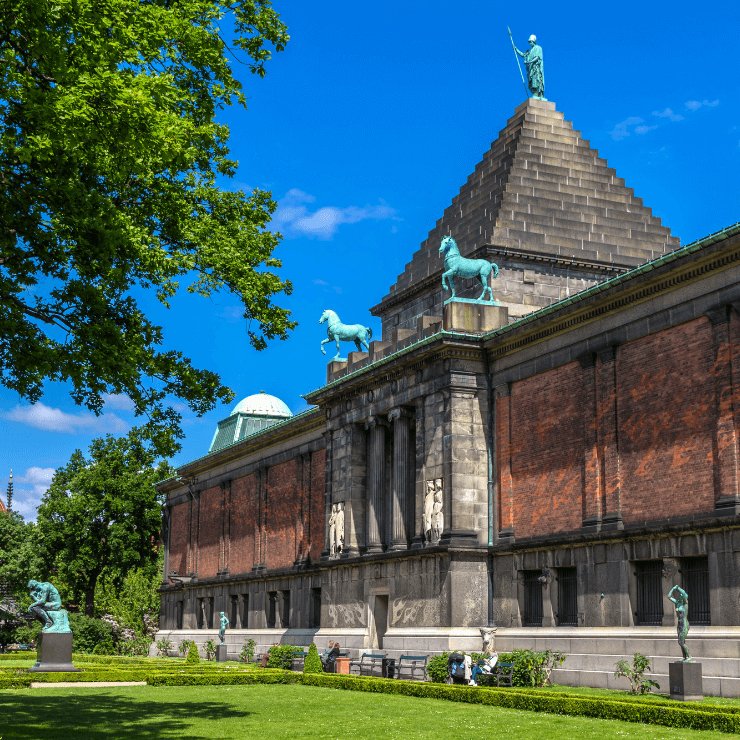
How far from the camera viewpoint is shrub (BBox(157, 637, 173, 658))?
70.2 meters

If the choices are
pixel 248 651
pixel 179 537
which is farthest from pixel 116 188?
pixel 179 537

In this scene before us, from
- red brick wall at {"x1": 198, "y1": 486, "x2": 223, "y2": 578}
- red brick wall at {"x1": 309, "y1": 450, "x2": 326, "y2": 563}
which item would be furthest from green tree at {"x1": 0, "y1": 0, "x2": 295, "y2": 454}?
red brick wall at {"x1": 198, "y1": 486, "x2": 223, "y2": 578}

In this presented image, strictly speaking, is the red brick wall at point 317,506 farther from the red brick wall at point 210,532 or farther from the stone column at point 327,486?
the red brick wall at point 210,532

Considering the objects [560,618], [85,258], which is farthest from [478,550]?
[85,258]

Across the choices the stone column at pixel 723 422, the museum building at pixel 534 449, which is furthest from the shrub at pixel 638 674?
the stone column at pixel 723 422

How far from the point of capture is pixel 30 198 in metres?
18.8

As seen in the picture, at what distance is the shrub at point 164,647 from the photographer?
70.2 meters

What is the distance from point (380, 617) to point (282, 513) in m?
16.3

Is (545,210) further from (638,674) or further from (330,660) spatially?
(638,674)

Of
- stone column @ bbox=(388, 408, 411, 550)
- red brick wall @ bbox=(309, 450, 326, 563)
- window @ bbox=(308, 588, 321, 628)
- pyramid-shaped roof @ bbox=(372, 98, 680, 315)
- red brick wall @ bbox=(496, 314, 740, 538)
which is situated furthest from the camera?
red brick wall @ bbox=(309, 450, 326, 563)

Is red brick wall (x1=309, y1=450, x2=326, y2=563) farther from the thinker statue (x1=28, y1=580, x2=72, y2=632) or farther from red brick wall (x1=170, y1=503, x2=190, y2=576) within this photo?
red brick wall (x1=170, y1=503, x2=190, y2=576)

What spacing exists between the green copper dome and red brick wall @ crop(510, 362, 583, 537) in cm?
3506

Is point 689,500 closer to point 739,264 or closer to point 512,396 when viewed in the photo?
point 739,264

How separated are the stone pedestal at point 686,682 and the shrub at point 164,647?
Answer: 5027cm
